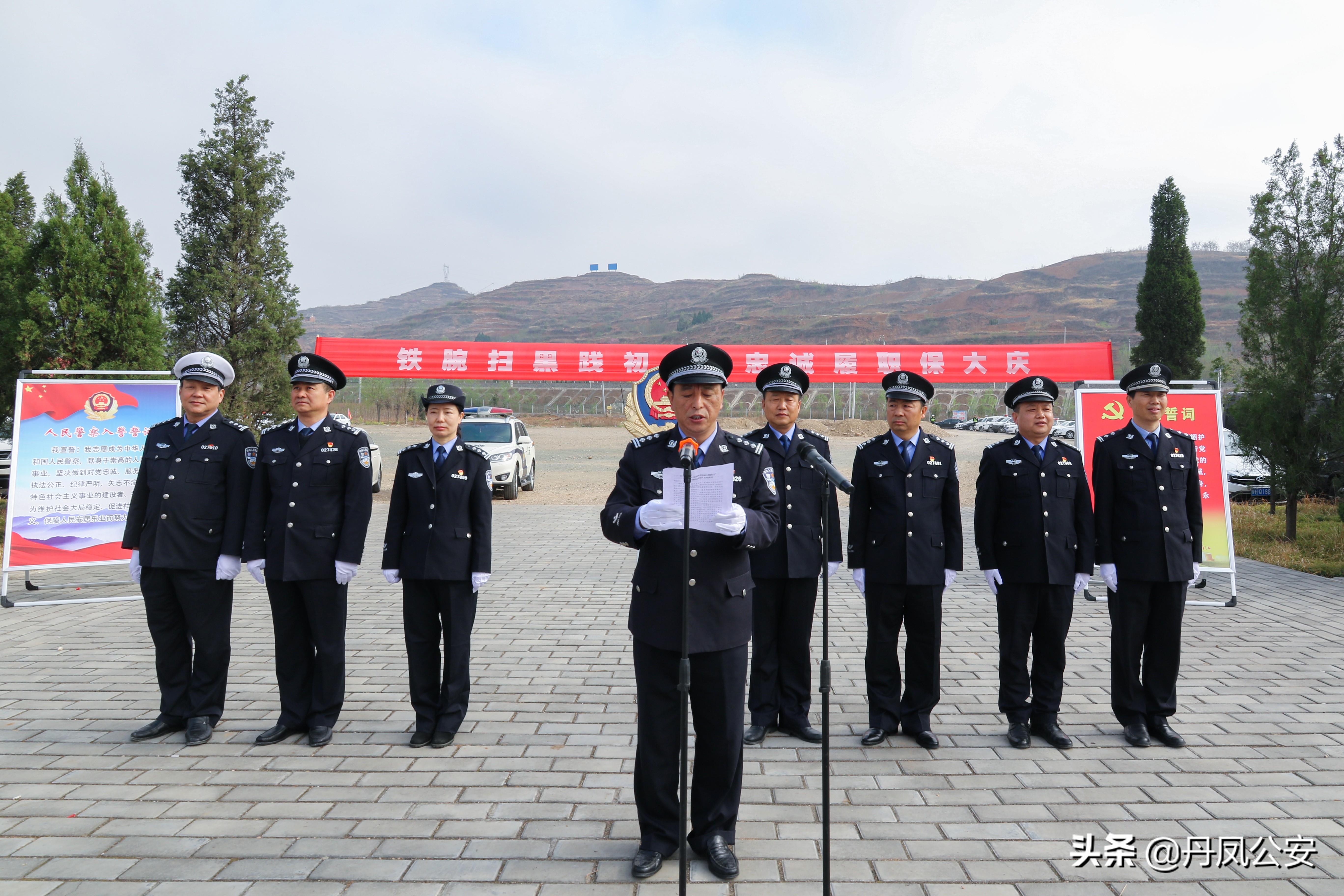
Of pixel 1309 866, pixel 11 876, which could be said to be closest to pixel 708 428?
pixel 1309 866

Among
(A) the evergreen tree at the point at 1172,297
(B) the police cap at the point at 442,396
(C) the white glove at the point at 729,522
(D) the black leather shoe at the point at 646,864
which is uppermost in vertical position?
(A) the evergreen tree at the point at 1172,297

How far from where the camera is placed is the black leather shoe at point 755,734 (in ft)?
13.9

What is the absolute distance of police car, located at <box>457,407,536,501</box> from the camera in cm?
1652

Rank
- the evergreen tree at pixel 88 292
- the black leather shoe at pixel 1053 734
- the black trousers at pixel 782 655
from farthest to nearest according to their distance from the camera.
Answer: the evergreen tree at pixel 88 292, the black trousers at pixel 782 655, the black leather shoe at pixel 1053 734

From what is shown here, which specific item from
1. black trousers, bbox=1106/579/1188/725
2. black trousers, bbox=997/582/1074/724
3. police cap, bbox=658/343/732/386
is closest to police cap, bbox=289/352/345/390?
police cap, bbox=658/343/732/386

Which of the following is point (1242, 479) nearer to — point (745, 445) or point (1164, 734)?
point (1164, 734)

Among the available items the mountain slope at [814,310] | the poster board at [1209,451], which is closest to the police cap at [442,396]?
the poster board at [1209,451]

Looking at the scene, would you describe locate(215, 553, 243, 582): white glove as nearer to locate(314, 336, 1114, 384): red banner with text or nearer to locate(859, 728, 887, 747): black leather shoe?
locate(859, 728, 887, 747): black leather shoe

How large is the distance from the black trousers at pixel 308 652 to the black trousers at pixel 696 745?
2123 millimetres

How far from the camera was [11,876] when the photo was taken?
2.87 meters

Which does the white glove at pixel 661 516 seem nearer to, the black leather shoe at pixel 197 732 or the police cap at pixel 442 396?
the police cap at pixel 442 396

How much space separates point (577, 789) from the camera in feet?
11.9

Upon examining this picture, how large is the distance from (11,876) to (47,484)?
19.6 ft

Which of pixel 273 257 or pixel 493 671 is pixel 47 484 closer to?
pixel 493 671
